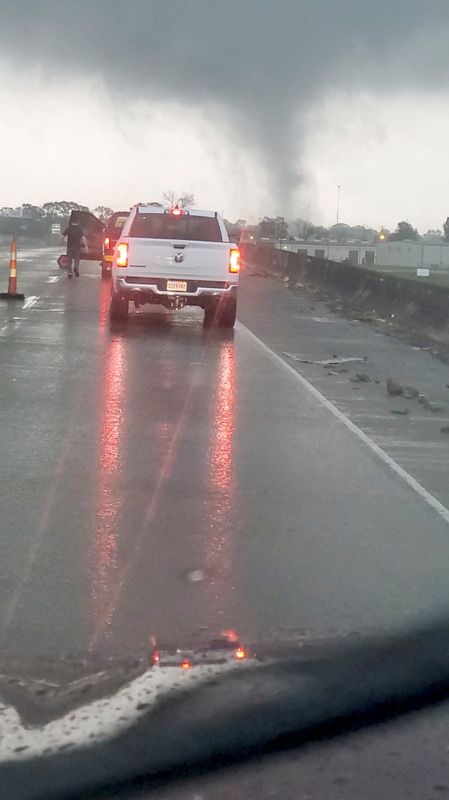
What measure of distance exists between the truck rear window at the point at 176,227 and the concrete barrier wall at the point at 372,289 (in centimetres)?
416

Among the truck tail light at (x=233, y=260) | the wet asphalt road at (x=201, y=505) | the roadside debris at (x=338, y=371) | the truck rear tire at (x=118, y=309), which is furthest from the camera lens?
the truck rear tire at (x=118, y=309)

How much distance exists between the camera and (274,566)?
665 centimetres

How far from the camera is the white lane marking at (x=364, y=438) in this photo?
8352 millimetres

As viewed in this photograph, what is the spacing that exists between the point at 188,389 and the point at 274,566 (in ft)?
22.1

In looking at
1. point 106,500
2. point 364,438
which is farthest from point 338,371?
point 106,500

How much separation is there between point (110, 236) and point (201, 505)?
23.5 metres

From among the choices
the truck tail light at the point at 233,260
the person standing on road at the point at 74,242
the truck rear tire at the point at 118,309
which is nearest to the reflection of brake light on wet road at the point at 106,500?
the truck tail light at the point at 233,260

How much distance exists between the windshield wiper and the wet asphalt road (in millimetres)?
506

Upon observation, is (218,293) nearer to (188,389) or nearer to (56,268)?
(188,389)

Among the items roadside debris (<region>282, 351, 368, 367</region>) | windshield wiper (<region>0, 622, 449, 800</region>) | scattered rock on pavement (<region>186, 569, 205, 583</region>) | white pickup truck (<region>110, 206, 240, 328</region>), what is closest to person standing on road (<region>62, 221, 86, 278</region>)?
white pickup truck (<region>110, 206, 240, 328</region>)

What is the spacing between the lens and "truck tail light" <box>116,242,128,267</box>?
19.1 m

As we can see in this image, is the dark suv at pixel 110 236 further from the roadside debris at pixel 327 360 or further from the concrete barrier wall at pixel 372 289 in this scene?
the roadside debris at pixel 327 360

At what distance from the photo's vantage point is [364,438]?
1072 cm

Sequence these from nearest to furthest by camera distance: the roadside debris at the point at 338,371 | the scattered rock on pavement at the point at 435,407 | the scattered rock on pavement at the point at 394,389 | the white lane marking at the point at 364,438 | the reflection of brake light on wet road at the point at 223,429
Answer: the white lane marking at the point at 364,438 < the reflection of brake light on wet road at the point at 223,429 < the scattered rock on pavement at the point at 435,407 < the scattered rock on pavement at the point at 394,389 < the roadside debris at the point at 338,371
